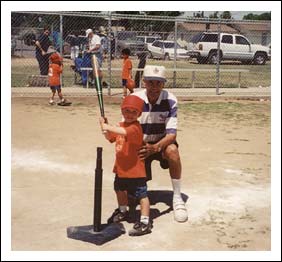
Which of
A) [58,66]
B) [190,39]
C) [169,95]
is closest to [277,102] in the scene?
[169,95]

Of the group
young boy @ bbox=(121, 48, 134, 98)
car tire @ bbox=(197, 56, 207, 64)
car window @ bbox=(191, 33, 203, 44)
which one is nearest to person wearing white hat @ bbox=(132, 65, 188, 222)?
young boy @ bbox=(121, 48, 134, 98)

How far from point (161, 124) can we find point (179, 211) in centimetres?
90

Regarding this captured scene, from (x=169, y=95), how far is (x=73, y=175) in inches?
73.0

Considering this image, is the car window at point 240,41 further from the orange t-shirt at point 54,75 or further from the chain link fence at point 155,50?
the orange t-shirt at point 54,75

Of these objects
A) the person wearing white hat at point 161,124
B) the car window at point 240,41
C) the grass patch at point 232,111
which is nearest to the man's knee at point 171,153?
the person wearing white hat at point 161,124

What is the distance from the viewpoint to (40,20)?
20844 millimetres

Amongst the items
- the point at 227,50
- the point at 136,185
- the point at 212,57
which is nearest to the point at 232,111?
the point at 136,185

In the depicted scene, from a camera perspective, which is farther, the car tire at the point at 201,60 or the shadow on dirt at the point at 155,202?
the car tire at the point at 201,60

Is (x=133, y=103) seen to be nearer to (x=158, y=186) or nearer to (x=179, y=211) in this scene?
(x=179, y=211)

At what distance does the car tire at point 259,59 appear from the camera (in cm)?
2436

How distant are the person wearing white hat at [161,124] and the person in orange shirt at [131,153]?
1.18 ft

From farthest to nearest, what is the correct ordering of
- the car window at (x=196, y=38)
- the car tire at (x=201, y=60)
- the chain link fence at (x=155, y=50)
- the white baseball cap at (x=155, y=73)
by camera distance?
the car window at (x=196, y=38) → the car tire at (x=201, y=60) → the chain link fence at (x=155, y=50) → the white baseball cap at (x=155, y=73)

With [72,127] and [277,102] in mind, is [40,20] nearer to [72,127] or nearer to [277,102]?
[72,127]

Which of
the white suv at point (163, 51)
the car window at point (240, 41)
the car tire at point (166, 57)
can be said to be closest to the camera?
the white suv at point (163, 51)
